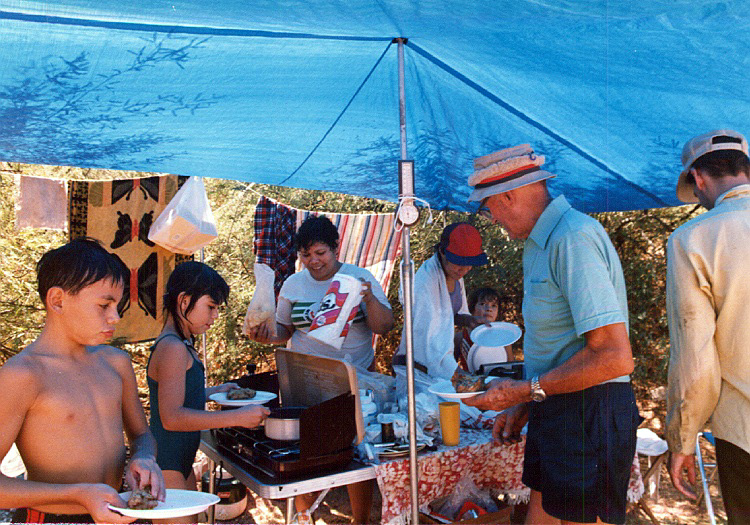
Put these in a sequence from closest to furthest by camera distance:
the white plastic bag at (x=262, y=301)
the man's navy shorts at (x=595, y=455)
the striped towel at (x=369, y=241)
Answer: the man's navy shorts at (x=595, y=455) < the white plastic bag at (x=262, y=301) < the striped towel at (x=369, y=241)

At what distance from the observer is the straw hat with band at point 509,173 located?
2.34m

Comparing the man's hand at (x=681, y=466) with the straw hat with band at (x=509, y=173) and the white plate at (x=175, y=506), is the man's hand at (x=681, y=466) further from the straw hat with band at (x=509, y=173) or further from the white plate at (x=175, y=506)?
the white plate at (x=175, y=506)

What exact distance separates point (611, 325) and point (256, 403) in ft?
5.17

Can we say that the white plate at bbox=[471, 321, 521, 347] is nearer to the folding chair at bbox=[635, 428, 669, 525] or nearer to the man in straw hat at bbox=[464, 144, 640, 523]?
the man in straw hat at bbox=[464, 144, 640, 523]

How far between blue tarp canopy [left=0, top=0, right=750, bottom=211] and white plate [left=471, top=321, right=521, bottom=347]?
1.27 metres

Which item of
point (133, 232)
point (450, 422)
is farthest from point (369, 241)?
point (450, 422)

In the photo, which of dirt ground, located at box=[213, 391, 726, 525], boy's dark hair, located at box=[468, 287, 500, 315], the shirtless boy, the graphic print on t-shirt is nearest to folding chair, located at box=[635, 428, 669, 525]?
dirt ground, located at box=[213, 391, 726, 525]

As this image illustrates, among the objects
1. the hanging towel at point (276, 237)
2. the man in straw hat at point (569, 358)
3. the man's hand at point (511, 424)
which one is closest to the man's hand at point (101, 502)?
the man in straw hat at point (569, 358)

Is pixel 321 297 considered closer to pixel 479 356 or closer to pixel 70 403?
pixel 479 356

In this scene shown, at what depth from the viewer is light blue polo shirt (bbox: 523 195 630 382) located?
80.2 inches

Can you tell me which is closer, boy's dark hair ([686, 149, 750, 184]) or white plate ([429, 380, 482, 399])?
boy's dark hair ([686, 149, 750, 184])

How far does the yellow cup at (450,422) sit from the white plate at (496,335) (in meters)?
0.37

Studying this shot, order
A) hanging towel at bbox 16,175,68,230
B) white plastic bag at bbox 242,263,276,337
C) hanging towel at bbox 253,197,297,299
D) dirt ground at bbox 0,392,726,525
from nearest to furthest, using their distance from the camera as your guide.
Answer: white plastic bag at bbox 242,263,276,337
dirt ground at bbox 0,392,726,525
hanging towel at bbox 16,175,68,230
hanging towel at bbox 253,197,297,299

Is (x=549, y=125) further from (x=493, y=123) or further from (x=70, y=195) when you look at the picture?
(x=70, y=195)
